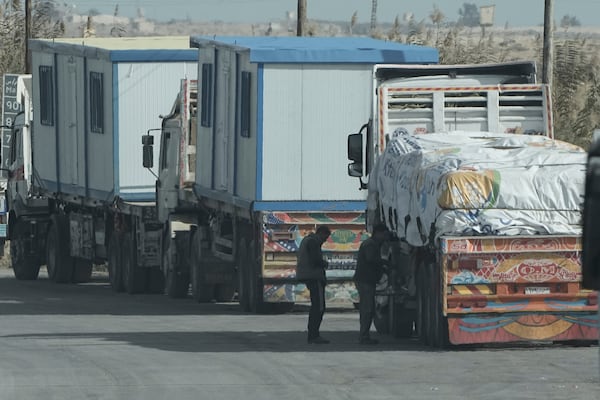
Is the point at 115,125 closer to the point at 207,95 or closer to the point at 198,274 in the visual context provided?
the point at 207,95

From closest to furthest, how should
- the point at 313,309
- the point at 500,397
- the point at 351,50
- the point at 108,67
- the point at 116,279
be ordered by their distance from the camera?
the point at 500,397 → the point at 313,309 → the point at 351,50 → the point at 108,67 → the point at 116,279

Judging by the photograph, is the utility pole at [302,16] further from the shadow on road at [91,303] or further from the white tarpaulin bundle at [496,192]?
the white tarpaulin bundle at [496,192]

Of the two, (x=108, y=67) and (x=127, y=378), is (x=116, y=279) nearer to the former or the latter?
(x=108, y=67)

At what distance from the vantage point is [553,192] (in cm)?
1847

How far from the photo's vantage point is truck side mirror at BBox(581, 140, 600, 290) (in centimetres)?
762

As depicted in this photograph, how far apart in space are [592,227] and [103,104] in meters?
22.3

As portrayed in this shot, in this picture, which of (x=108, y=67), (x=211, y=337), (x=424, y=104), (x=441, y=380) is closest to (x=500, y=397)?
(x=441, y=380)

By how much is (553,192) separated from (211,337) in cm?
470

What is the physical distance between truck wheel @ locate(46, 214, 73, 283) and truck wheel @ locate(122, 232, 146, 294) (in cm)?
377

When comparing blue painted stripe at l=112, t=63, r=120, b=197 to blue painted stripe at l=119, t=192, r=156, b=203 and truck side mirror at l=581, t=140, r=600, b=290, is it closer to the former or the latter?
blue painted stripe at l=119, t=192, r=156, b=203

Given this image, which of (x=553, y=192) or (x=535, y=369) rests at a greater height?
(x=553, y=192)

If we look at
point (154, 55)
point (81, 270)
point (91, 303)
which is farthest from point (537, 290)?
point (81, 270)

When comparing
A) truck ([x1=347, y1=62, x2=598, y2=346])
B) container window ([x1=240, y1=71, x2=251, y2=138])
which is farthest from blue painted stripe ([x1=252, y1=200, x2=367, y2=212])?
truck ([x1=347, y1=62, x2=598, y2=346])

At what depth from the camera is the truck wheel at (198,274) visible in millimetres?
26984
